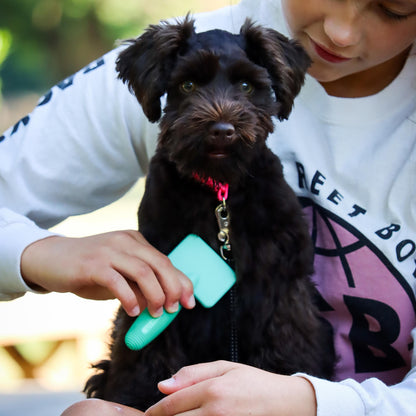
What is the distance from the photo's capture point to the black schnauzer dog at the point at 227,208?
4.65ft

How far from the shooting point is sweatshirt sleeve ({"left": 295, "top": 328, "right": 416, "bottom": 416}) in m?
1.25

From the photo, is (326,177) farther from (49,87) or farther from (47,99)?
(49,87)

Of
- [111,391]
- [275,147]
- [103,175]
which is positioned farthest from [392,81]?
[111,391]

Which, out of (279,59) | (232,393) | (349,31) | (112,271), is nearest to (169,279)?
(112,271)

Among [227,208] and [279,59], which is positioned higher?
[279,59]

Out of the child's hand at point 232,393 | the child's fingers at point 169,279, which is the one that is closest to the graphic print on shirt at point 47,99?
the child's fingers at point 169,279

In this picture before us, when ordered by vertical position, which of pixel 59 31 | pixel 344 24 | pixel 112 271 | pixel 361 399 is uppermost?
pixel 59 31

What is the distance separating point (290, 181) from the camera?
5.51 ft

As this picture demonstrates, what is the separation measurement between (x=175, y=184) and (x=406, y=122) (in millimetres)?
633

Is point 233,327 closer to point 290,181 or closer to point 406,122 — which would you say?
point 290,181

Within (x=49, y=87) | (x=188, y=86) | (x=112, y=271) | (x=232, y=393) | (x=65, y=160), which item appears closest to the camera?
(x=232, y=393)

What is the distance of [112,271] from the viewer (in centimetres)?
133

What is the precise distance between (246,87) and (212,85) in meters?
0.08

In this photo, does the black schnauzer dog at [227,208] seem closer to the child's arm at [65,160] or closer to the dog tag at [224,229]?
the dog tag at [224,229]
